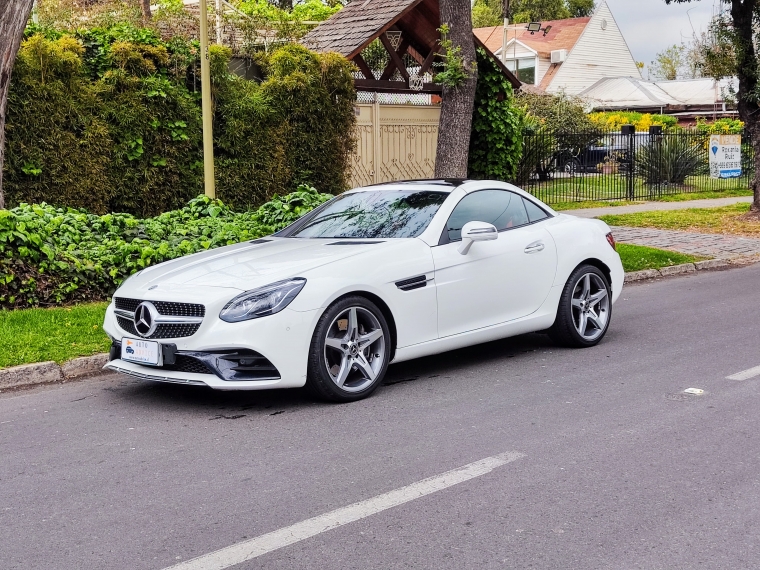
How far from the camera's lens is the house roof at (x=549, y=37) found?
51.6 metres

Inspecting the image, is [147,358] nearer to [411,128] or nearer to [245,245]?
[245,245]

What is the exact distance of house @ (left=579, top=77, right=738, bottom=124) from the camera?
45.8 metres

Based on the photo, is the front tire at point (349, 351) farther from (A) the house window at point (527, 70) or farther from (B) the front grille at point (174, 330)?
(A) the house window at point (527, 70)

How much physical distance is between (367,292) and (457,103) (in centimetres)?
845

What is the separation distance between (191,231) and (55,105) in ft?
11.7

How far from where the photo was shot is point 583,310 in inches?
315

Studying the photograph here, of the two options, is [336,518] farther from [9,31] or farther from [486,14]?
[486,14]

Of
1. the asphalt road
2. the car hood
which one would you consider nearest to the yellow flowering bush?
the car hood

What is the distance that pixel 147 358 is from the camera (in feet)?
20.1

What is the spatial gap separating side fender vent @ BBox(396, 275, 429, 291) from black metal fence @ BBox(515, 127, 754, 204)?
15.3m

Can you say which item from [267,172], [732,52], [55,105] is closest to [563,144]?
[732,52]

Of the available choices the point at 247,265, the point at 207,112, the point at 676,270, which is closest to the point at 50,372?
the point at 247,265

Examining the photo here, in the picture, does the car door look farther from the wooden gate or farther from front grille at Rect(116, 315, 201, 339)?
the wooden gate

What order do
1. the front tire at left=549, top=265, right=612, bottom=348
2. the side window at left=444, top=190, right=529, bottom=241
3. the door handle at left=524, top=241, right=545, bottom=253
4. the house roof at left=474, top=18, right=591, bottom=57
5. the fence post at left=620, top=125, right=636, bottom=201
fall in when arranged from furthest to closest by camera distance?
the house roof at left=474, top=18, right=591, bottom=57, the fence post at left=620, top=125, right=636, bottom=201, the front tire at left=549, top=265, right=612, bottom=348, the door handle at left=524, top=241, right=545, bottom=253, the side window at left=444, top=190, right=529, bottom=241
